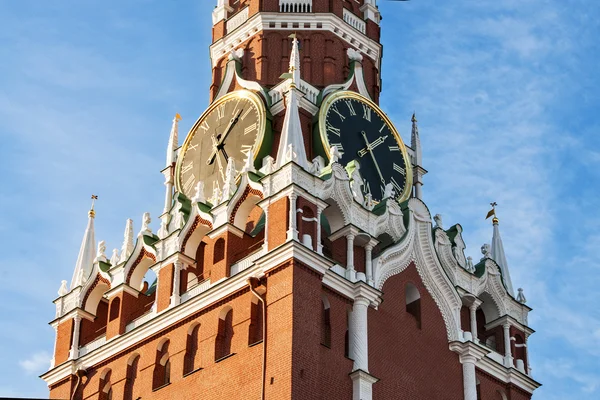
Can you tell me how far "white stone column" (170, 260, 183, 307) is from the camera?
46156mm

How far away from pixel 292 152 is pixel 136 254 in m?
6.97

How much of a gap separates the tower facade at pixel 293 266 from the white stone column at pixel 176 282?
7 cm

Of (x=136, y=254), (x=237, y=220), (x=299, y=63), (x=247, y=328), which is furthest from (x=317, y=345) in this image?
(x=299, y=63)

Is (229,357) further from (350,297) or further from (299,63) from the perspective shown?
(299,63)

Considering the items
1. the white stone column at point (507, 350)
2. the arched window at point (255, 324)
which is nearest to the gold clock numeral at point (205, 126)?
the arched window at point (255, 324)

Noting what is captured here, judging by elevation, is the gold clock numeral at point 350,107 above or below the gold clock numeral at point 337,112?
above

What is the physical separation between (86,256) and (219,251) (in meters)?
7.43

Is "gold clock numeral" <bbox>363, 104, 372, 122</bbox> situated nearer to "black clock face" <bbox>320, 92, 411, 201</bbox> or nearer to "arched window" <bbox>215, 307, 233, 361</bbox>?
"black clock face" <bbox>320, 92, 411, 201</bbox>

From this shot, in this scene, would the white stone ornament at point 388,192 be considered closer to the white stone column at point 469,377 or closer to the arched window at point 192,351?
the white stone column at point 469,377

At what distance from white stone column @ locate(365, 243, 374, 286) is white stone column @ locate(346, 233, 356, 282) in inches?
24.7

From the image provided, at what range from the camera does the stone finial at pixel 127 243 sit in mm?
49862

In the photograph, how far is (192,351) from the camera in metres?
45.2

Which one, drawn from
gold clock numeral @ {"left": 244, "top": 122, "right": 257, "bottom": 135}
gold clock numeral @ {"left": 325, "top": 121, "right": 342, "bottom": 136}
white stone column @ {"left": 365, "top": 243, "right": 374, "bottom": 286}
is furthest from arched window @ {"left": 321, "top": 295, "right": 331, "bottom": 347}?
gold clock numeral @ {"left": 244, "top": 122, "right": 257, "bottom": 135}

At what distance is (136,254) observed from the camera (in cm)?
4912
